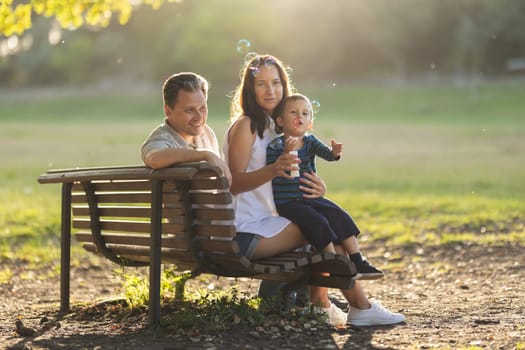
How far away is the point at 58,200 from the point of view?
14.6m

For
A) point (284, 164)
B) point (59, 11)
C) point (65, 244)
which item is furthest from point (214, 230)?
point (59, 11)

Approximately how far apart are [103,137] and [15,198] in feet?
58.6

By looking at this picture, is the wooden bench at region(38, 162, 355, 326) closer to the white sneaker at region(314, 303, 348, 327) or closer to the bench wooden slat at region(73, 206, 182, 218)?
the bench wooden slat at region(73, 206, 182, 218)

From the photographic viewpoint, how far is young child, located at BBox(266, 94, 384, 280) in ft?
16.3

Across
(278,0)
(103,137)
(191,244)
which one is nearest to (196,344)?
(191,244)

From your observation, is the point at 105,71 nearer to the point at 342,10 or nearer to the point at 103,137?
the point at 342,10

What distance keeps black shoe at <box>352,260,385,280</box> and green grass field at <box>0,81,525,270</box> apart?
4.73 m

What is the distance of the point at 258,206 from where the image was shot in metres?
5.18

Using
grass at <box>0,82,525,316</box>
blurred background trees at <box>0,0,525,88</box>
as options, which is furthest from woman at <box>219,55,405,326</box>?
blurred background trees at <box>0,0,525,88</box>

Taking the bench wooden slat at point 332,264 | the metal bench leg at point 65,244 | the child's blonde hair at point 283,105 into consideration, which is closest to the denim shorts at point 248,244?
the bench wooden slat at point 332,264

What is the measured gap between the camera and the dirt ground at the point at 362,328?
4711 mm

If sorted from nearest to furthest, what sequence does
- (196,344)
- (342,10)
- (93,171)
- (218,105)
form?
(196,344) → (93,171) → (218,105) → (342,10)

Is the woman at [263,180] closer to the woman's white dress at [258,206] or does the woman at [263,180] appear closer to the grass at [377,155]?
the woman's white dress at [258,206]

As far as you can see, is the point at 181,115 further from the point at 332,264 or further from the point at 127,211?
the point at 332,264
